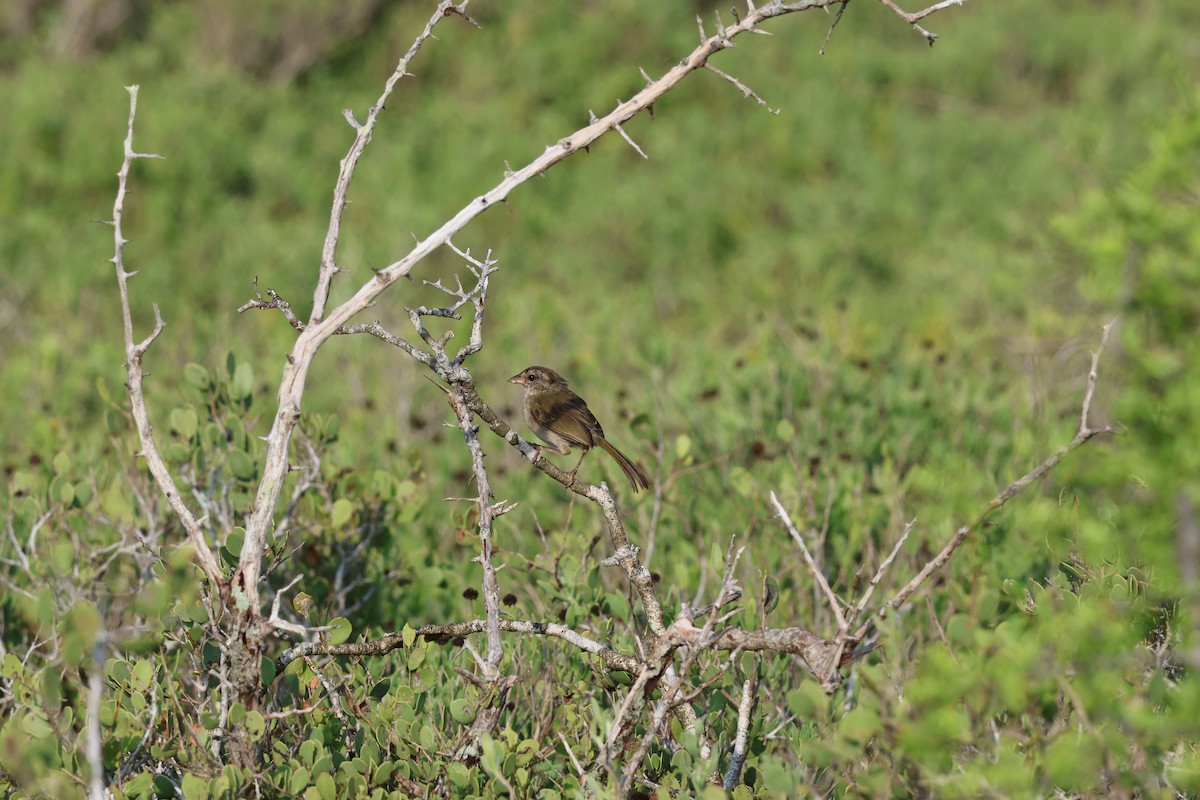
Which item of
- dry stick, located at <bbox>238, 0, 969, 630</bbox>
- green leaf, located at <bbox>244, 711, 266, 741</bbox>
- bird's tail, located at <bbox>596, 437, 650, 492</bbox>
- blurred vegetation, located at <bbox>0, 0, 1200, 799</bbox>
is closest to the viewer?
blurred vegetation, located at <bbox>0, 0, 1200, 799</bbox>

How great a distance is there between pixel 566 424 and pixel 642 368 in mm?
2180

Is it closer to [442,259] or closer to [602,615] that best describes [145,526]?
[602,615]

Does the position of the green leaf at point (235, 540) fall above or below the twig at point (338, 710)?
above

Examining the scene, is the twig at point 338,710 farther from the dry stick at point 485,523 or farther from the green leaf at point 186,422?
the green leaf at point 186,422

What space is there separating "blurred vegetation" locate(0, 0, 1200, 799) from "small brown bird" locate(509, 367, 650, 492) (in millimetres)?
233

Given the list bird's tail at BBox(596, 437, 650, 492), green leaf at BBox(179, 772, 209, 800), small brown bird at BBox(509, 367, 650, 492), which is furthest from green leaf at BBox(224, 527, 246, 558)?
bird's tail at BBox(596, 437, 650, 492)

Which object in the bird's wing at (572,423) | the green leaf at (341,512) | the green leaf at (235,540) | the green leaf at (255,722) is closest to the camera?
the green leaf at (255,722)

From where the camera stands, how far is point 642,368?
7.20 m

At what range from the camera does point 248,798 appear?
302 centimetres

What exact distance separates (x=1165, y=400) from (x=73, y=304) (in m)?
8.08

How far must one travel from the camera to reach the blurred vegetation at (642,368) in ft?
8.15

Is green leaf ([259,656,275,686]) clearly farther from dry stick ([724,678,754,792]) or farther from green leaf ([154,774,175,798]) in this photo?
dry stick ([724,678,754,792])

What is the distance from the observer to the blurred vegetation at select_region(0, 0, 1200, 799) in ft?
8.15

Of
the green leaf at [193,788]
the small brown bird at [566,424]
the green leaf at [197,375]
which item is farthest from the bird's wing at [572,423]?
the green leaf at [193,788]
